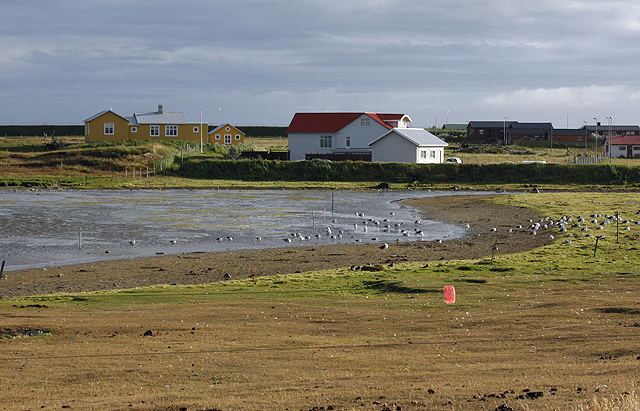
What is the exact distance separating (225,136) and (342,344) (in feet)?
288

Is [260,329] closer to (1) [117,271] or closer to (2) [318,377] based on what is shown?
(2) [318,377]

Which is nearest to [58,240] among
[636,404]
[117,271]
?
[117,271]

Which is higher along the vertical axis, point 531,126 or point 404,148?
point 531,126

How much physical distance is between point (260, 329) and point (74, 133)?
125861 mm

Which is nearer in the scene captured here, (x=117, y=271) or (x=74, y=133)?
(x=117, y=271)

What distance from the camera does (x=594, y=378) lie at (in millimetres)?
9773

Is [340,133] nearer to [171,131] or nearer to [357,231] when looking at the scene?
[171,131]

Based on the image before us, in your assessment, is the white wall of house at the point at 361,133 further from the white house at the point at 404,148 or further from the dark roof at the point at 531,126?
the dark roof at the point at 531,126

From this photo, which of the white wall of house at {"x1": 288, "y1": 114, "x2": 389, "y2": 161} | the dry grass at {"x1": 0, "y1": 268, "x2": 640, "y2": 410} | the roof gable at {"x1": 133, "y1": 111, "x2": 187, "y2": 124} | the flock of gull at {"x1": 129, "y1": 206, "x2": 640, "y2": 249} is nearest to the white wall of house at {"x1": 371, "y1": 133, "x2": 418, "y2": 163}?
the white wall of house at {"x1": 288, "y1": 114, "x2": 389, "y2": 161}

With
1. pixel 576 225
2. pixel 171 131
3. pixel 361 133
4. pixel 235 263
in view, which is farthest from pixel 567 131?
pixel 235 263

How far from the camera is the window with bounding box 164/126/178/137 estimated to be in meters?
88.4

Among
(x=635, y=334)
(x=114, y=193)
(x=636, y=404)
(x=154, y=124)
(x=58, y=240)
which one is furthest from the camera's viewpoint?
(x=154, y=124)

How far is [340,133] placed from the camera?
80188 mm

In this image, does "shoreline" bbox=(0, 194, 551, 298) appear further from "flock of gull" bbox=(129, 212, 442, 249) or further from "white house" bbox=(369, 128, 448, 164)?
"white house" bbox=(369, 128, 448, 164)
